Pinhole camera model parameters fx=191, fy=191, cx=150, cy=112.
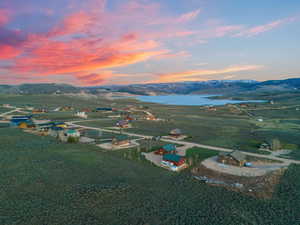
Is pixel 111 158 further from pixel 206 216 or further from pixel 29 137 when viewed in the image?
pixel 29 137

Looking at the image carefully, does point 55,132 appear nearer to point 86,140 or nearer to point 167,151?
point 86,140

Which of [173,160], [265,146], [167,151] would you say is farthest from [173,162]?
[265,146]

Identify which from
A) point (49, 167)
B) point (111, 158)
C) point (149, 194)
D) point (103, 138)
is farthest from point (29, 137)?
point (149, 194)

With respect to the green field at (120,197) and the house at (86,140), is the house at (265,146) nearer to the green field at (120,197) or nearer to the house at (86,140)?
the green field at (120,197)

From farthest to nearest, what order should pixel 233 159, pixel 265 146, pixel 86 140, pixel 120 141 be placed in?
pixel 86 140 → pixel 120 141 → pixel 265 146 → pixel 233 159

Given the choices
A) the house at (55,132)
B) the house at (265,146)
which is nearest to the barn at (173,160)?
the house at (265,146)

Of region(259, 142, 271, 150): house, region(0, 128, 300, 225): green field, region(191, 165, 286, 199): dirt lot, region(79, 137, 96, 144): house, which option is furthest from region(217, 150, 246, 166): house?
region(79, 137, 96, 144): house

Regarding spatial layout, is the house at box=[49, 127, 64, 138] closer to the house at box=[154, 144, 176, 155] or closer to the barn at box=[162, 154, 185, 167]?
the house at box=[154, 144, 176, 155]
